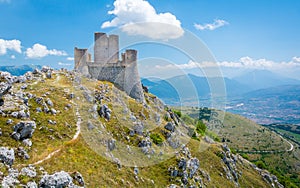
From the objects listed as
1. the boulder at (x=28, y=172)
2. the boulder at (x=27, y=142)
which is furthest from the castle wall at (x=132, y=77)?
the boulder at (x=28, y=172)

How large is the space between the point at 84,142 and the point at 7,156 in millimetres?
13937

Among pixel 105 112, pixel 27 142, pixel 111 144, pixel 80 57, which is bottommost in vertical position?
pixel 111 144

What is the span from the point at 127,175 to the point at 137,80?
44690 mm

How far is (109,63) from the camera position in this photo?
262 ft

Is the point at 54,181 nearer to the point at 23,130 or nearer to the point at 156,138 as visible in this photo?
the point at 23,130

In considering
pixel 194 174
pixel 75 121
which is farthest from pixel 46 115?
pixel 194 174

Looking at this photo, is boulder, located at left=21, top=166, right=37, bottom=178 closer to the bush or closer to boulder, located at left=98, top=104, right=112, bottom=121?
boulder, located at left=98, top=104, right=112, bottom=121

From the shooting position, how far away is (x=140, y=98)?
8300 centimetres

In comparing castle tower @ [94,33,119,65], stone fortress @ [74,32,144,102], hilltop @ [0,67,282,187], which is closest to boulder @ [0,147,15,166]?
hilltop @ [0,67,282,187]

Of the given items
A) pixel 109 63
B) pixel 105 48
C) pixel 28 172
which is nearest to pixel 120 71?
pixel 109 63

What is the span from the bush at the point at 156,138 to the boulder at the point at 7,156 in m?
34.1

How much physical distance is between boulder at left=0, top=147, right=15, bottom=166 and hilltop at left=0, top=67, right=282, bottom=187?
9cm

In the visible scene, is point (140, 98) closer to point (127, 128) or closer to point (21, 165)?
point (127, 128)

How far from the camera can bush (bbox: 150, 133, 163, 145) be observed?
193 ft
